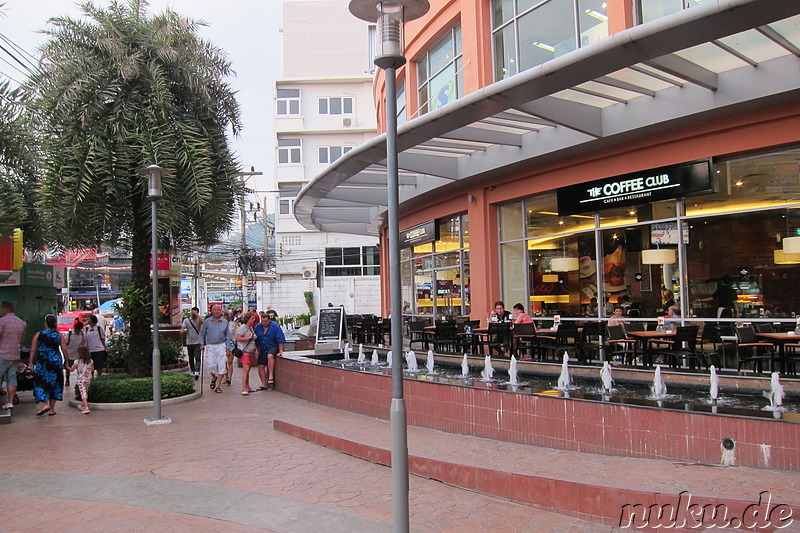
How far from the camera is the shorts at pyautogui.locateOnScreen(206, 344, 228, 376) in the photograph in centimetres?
1412

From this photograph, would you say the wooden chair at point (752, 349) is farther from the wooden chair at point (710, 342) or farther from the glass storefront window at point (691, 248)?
the glass storefront window at point (691, 248)

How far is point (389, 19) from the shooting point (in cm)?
511

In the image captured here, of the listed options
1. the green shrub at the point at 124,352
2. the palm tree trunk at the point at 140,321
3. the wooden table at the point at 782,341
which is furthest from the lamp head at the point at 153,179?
the wooden table at the point at 782,341

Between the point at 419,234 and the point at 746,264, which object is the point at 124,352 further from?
the point at 746,264

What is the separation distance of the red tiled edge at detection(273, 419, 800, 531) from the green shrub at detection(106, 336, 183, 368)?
35.7ft

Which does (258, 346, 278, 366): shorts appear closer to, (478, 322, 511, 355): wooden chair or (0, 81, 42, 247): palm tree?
(478, 322, 511, 355): wooden chair

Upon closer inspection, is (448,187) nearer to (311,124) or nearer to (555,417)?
(555,417)

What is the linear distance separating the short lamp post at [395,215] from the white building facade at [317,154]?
3872 cm

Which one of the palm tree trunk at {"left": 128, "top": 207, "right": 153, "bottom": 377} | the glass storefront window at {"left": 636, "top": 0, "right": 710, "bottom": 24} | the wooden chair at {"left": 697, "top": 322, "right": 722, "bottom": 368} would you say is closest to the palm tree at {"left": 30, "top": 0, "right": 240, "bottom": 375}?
the palm tree trunk at {"left": 128, "top": 207, "right": 153, "bottom": 377}

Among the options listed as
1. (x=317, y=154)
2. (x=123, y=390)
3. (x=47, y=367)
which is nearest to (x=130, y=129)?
(x=47, y=367)

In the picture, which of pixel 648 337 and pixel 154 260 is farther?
pixel 154 260

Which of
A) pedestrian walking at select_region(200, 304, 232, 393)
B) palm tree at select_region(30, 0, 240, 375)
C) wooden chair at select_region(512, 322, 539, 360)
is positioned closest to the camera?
palm tree at select_region(30, 0, 240, 375)

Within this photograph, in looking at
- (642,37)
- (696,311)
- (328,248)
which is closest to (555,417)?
(642,37)

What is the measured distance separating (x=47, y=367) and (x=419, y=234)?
1195 centimetres
